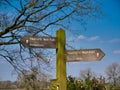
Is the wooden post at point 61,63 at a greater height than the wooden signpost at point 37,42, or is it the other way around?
the wooden signpost at point 37,42

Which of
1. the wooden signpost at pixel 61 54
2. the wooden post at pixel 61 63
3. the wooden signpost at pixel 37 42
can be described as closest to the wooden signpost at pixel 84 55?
the wooden signpost at pixel 61 54

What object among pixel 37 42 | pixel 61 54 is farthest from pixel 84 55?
pixel 37 42

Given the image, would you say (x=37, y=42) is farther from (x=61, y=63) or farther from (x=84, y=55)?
(x=84, y=55)

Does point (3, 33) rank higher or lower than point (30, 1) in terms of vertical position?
lower

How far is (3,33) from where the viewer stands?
894cm

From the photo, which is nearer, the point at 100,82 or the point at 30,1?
the point at 30,1

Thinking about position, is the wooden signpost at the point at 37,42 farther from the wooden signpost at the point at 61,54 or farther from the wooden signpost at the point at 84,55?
the wooden signpost at the point at 84,55

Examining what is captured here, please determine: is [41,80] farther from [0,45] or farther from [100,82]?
[100,82]

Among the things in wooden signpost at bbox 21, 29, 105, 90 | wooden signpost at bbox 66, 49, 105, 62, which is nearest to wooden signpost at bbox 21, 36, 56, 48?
wooden signpost at bbox 21, 29, 105, 90

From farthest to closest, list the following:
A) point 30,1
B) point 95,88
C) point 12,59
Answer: point 95,88 → point 12,59 → point 30,1

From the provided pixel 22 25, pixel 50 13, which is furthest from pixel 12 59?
pixel 50 13

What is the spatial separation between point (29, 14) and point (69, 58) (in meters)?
3.33

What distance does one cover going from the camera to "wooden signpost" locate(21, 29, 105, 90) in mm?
5883

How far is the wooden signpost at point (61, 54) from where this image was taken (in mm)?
5883
